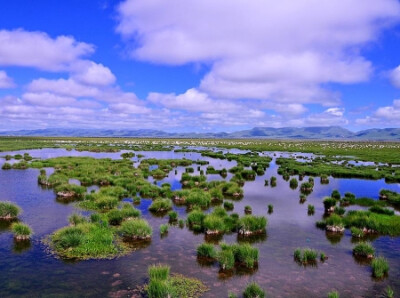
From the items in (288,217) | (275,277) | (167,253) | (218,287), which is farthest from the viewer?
(288,217)

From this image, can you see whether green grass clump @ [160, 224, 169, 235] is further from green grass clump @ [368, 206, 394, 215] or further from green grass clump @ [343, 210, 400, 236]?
green grass clump @ [368, 206, 394, 215]

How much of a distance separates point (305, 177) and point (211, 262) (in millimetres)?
37533

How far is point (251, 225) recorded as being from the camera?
22.6 m

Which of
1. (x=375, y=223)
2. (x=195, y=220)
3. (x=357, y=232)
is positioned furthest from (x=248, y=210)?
(x=375, y=223)

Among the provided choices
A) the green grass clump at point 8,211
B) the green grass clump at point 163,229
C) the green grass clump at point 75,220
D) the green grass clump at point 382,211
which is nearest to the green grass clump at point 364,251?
the green grass clump at point 382,211

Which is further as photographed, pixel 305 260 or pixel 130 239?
pixel 130 239

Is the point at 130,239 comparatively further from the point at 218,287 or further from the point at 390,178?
the point at 390,178

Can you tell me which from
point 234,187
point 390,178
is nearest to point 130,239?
point 234,187

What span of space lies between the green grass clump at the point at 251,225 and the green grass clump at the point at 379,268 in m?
7.82

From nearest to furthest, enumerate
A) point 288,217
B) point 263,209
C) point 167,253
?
point 167,253, point 288,217, point 263,209

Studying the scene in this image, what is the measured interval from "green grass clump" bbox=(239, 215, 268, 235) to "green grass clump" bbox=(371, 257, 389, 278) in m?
7.82

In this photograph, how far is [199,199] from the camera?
30.1 m

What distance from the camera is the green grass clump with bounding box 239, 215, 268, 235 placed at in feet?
74.1

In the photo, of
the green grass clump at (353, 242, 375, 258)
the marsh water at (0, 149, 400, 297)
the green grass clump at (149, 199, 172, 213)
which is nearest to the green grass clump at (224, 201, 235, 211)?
the marsh water at (0, 149, 400, 297)
